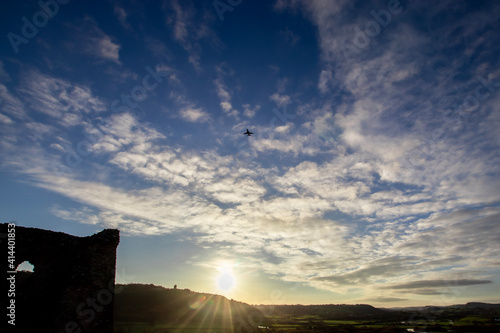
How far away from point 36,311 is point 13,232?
4361 millimetres

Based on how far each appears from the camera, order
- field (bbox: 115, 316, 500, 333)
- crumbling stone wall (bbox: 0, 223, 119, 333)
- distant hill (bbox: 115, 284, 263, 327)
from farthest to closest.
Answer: distant hill (bbox: 115, 284, 263, 327), field (bbox: 115, 316, 500, 333), crumbling stone wall (bbox: 0, 223, 119, 333)

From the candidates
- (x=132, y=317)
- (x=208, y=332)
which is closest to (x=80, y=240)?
(x=208, y=332)

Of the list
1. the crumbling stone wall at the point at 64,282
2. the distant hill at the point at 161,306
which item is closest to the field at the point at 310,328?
the distant hill at the point at 161,306

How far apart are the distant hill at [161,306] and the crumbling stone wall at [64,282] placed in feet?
119

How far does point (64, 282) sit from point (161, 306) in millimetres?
43357

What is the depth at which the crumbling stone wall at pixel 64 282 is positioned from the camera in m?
12.7

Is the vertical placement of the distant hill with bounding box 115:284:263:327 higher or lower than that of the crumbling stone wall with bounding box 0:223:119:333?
lower

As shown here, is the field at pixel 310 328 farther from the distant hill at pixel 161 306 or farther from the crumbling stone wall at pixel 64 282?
the crumbling stone wall at pixel 64 282

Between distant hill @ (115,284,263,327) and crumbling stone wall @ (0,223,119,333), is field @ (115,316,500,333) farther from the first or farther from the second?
crumbling stone wall @ (0,223,119,333)

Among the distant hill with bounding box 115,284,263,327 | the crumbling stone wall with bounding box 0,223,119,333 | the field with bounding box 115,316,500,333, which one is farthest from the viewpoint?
the distant hill with bounding box 115,284,263,327

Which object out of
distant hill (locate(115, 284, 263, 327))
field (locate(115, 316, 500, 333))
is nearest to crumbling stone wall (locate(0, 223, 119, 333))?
field (locate(115, 316, 500, 333))

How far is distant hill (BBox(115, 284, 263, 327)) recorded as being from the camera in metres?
46.2

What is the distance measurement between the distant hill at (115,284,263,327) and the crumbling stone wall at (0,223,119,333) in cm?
3623

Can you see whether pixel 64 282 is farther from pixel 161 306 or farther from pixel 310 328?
pixel 310 328
